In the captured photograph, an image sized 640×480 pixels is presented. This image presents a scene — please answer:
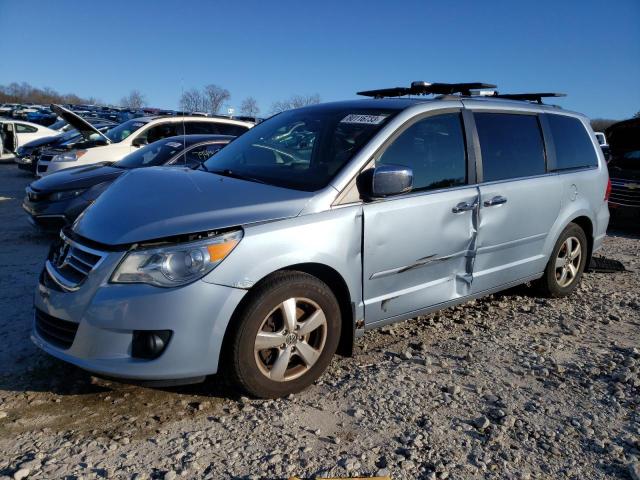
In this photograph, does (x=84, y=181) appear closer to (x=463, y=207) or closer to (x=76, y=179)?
(x=76, y=179)

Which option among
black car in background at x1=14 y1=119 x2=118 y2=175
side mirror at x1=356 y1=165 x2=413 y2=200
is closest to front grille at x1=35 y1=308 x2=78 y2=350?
side mirror at x1=356 y1=165 x2=413 y2=200

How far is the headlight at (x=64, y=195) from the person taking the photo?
251 inches

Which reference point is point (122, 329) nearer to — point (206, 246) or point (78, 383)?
point (206, 246)

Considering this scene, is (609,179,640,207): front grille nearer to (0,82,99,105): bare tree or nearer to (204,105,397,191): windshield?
(204,105,397,191): windshield

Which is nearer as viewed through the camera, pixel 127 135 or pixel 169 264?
pixel 169 264

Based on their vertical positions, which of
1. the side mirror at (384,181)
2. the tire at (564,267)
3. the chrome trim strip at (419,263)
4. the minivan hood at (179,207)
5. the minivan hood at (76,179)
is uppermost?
the side mirror at (384,181)

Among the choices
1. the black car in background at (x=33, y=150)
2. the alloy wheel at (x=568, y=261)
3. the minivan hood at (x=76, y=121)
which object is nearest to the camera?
the alloy wheel at (x=568, y=261)

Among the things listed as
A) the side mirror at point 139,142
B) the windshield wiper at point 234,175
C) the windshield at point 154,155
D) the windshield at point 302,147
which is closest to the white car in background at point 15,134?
the side mirror at point 139,142

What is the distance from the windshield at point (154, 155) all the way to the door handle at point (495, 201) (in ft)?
15.3

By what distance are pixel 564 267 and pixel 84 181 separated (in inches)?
223

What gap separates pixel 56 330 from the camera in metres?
2.85

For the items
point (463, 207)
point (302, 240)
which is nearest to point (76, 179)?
point (302, 240)

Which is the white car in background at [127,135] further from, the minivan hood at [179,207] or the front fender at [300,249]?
the front fender at [300,249]

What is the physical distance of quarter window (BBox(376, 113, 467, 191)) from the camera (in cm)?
350
